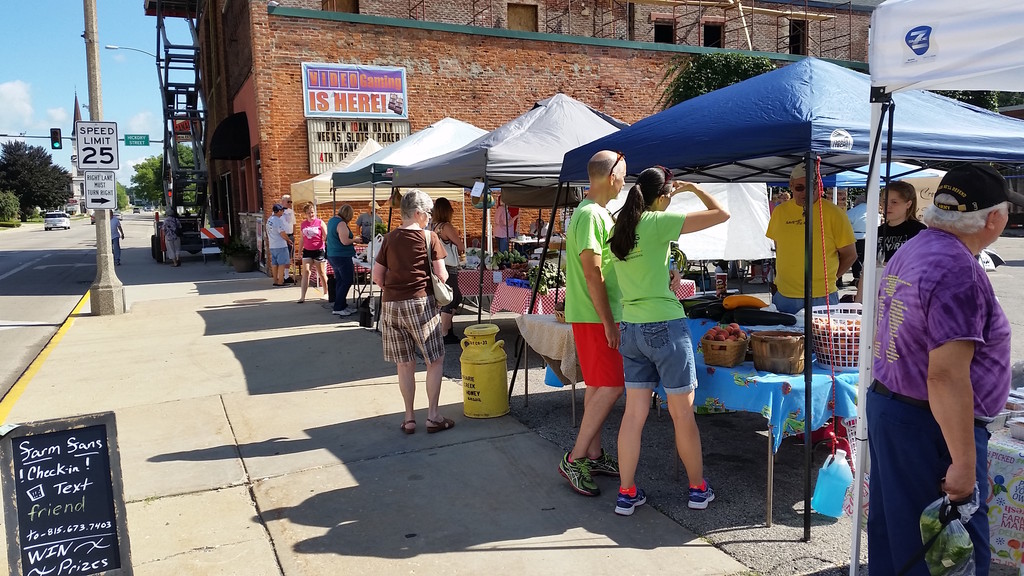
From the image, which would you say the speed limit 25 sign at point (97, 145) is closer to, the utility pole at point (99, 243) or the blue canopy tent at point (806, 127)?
the utility pole at point (99, 243)

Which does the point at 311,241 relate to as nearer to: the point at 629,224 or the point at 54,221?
the point at 629,224

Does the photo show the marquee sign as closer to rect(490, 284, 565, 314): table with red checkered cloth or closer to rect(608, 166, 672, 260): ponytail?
rect(490, 284, 565, 314): table with red checkered cloth

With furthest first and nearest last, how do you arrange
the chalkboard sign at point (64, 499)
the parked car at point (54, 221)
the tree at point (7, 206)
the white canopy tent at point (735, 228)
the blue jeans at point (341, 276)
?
1. the tree at point (7, 206)
2. the parked car at point (54, 221)
3. the blue jeans at point (341, 276)
4. the white canopy tent at point (735, 228)
5. the chalkboard sign at point (64, 499)

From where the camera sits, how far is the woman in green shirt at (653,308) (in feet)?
12.8

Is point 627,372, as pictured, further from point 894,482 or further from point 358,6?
point 358,6

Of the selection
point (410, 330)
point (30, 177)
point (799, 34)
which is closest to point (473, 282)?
point (410, 330)

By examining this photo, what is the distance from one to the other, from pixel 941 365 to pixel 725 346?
6.32ft

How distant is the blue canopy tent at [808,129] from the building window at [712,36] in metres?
24.4

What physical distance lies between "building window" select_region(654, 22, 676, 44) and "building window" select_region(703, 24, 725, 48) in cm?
151

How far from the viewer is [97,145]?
11.8m

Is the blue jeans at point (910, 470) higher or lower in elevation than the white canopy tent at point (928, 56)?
lower

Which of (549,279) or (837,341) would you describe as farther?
(549,279)

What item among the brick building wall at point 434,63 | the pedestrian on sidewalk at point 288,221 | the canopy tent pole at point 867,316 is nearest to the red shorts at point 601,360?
the canopy tent pole at point 867,316

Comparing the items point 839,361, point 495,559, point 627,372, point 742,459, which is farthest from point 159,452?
point 839,361
